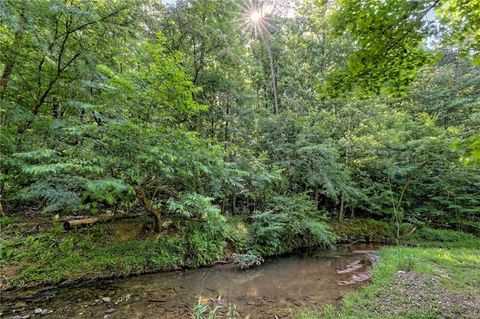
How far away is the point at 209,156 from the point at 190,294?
10.9 ft

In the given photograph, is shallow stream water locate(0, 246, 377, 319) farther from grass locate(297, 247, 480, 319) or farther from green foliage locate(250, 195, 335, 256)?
green foliage locate(250, 195, 335, 256)

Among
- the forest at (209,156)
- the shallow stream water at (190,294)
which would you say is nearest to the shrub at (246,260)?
the forest at (209,156)

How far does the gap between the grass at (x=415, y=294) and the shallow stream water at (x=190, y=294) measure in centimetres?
54

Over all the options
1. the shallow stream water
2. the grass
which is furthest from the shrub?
the grass

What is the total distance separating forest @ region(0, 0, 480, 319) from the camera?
3330 mm

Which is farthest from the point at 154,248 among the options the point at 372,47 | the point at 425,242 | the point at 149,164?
the point at 425,242

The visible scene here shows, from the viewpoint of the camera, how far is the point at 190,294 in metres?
5.30

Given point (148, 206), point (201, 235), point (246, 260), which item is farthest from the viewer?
point (201, 235)

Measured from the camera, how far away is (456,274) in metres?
6.04

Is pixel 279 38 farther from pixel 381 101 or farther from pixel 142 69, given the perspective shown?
pixel 142 69

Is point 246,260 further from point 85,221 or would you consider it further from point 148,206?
point 85,221

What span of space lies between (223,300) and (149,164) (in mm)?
3508

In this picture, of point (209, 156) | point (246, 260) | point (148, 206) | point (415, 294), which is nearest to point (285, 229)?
point (246, 260)

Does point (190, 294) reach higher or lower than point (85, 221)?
lower
